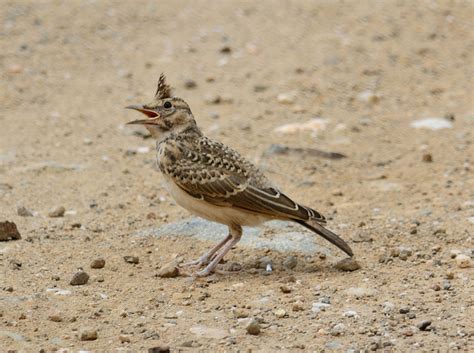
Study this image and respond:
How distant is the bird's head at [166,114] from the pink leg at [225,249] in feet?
2.98

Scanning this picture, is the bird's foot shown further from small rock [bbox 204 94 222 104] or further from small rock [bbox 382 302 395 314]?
small rock [bbox 204 94 222 104]

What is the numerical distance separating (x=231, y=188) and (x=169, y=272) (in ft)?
2.57

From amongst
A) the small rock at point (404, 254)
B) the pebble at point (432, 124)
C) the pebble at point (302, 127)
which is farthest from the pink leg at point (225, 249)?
the pebble at point (432, 124)

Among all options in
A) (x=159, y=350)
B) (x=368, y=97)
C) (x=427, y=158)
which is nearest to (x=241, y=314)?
(x=159, y=350)

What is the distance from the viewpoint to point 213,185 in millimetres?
7582

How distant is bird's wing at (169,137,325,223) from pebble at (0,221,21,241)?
4.88ft

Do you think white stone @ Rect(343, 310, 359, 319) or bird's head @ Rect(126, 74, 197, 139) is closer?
white stone @ Rect(343, 310, 359, 319)

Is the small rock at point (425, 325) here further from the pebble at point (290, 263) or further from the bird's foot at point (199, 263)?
the bird's foot at point (199, 263)

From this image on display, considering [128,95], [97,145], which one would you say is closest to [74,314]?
[97,145]

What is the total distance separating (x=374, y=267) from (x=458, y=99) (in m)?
5.47

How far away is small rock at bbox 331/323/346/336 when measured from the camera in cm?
627

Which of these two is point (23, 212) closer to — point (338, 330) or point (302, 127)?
point (338, 330)

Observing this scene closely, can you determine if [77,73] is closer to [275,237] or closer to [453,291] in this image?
[275,237]

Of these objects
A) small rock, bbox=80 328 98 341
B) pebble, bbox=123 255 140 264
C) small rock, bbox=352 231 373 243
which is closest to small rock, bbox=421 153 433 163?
small rock, bbox=352 231 373 243
